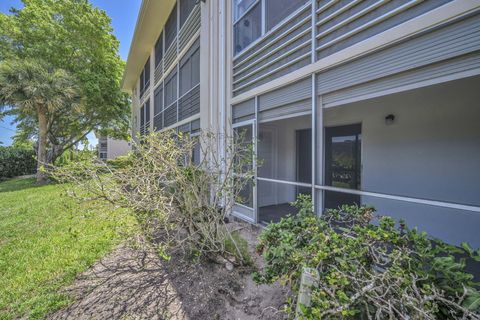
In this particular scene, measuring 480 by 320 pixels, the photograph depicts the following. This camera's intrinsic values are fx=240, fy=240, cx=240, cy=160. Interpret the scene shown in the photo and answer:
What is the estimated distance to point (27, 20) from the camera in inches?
591

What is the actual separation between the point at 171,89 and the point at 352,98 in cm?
882

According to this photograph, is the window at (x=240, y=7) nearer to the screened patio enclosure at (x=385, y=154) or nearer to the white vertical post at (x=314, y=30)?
Result: the white vertical post at (x=314, y=30)

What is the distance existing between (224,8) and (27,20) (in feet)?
54.5

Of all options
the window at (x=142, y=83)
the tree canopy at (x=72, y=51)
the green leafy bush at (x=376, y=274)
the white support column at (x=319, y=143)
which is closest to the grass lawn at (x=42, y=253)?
the green leafy bush at (x=376, y=274)

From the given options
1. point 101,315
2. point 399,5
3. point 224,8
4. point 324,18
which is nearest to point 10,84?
point 224,8

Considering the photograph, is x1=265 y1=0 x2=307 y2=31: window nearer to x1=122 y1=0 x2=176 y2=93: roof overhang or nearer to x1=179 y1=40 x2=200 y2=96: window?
x1=179 y1=40 x2=200 y2=96: window

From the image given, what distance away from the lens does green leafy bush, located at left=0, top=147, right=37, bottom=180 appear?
15.6 meters

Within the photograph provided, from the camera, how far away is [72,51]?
16078 mm

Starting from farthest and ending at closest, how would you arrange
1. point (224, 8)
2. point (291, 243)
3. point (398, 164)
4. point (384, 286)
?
point (224, 8) → point (398, 164) → point (291, 243) → point (384, 286)

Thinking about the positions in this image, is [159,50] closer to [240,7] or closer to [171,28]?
[171,28]

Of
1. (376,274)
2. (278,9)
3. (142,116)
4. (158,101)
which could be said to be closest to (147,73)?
(142,116)

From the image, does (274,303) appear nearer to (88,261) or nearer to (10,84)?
(88,261)

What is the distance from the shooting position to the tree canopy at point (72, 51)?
1488cm

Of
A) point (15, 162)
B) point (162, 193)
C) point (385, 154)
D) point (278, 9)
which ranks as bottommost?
point (162, 193)
